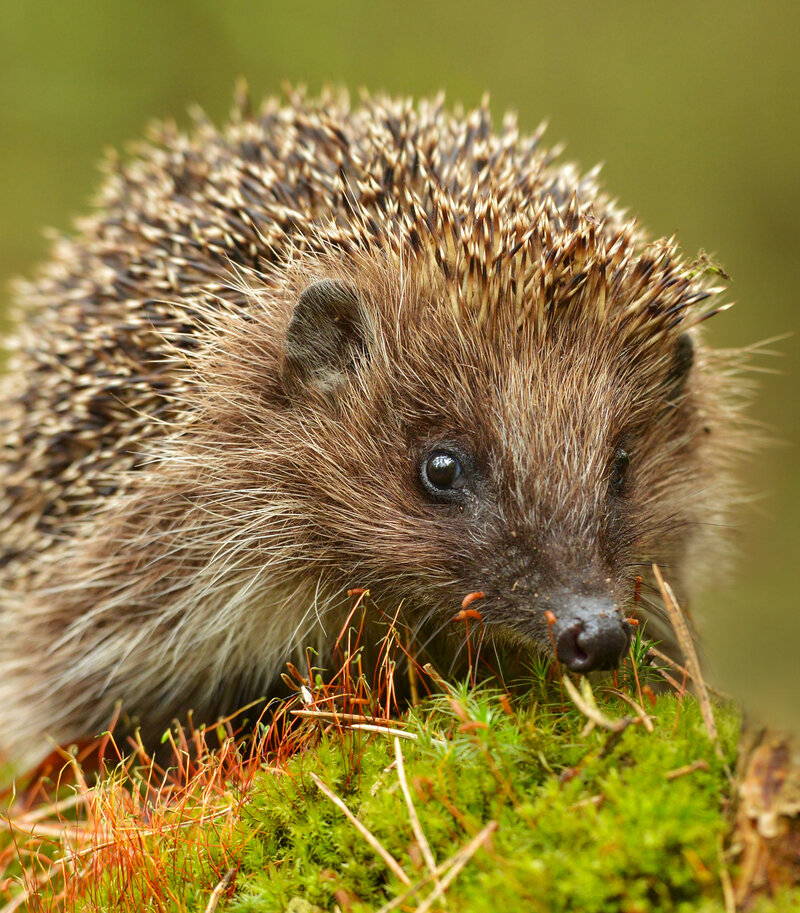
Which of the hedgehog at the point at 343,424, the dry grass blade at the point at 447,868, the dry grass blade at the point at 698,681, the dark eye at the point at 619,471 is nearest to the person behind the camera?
the dry grass blade at the point at 447,868

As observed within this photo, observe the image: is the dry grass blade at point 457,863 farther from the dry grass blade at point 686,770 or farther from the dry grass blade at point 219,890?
the dry grass blade at point 219,890

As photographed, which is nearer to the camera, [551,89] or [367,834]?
[367,834]

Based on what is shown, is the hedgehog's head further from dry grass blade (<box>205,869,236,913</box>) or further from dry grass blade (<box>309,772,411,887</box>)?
dry grass blade (<box>205,869,236,913</box>)

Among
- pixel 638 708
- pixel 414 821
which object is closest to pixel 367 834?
pixel 414 821

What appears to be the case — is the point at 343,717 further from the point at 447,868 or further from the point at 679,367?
the point at 679,367

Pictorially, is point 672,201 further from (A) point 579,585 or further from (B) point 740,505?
(A) point 579,585

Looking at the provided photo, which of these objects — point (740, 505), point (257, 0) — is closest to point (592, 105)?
point (257, 0)

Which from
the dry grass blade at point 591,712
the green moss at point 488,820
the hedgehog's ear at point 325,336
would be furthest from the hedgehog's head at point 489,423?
the green moss at point 488,820

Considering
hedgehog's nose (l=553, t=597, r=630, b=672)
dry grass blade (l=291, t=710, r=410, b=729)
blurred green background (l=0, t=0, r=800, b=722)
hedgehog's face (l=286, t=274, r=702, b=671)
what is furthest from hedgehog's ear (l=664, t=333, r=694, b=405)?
blurred green background (l=0, t=0, r=800, b=722)
